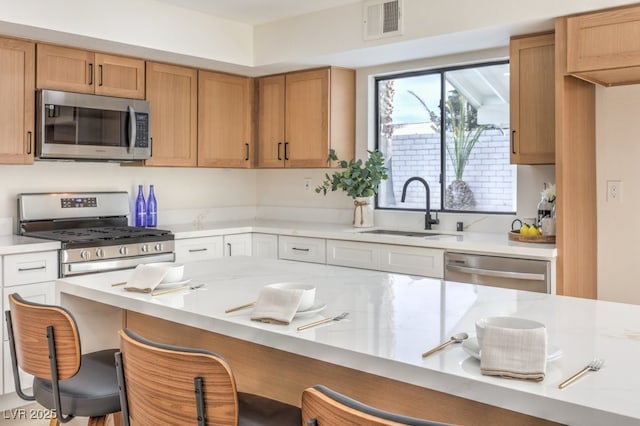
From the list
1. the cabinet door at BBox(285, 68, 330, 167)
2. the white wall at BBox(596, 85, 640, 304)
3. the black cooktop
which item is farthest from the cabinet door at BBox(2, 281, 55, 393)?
the white wall at BBox(596, 85, 640, 304)

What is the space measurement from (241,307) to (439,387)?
2.48 ft

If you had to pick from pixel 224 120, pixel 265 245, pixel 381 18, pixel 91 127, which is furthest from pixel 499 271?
pixel 91 127

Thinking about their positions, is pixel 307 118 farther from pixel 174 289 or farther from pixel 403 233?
pixel 174 289

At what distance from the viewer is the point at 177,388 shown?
1397 mm

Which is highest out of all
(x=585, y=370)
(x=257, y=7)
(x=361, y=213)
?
(x=257, y=7)

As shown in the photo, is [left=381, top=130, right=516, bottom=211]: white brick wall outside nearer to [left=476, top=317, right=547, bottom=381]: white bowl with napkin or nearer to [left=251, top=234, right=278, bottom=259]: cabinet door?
[left=251, top=234, right=278, bottom=259]: cabinet door

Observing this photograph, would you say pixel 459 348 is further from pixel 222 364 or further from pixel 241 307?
pixel 241 307

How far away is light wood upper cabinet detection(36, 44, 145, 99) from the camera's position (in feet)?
12.1

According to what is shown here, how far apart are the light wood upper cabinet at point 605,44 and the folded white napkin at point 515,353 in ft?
7.08

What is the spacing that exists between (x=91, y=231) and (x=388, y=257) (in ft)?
6.34

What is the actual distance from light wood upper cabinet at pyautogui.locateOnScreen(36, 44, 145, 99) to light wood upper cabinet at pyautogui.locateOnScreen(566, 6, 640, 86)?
9.12ft

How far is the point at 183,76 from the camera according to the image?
4465 millimetres

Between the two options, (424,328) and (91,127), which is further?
(91,127)

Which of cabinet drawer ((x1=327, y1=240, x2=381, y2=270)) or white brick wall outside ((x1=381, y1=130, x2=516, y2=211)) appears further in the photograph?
white brick wall outside ((x1=381, y1=130, x2=516, y2=211))
